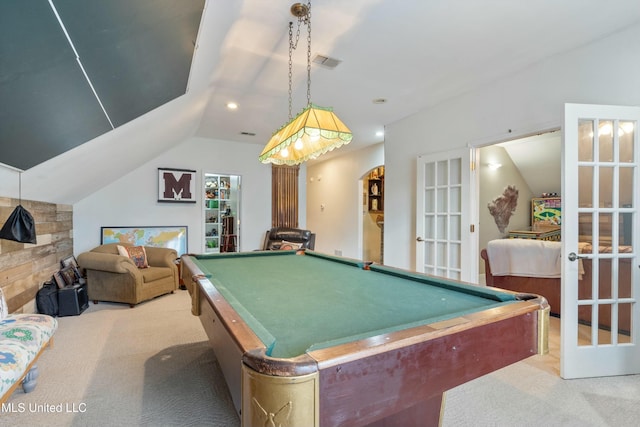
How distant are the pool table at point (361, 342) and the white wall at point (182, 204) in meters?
3.86

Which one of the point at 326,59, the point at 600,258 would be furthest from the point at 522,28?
the point at 600,258

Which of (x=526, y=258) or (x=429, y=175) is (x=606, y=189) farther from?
(x=429, y=175)

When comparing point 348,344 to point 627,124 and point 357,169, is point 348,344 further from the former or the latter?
point 357,169

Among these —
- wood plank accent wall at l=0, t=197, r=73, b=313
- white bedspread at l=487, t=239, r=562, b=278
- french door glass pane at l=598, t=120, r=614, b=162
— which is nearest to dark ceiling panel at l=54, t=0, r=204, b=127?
wood plank accent wall at l=0, t=197, r=73, b=313

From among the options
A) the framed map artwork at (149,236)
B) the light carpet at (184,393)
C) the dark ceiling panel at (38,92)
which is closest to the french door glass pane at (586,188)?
the light carpet at (184,393)

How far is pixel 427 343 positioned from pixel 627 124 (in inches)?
102

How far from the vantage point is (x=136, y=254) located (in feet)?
14.4

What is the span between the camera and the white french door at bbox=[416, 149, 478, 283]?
3.49m

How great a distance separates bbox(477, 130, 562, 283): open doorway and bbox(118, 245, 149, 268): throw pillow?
541 centimetres

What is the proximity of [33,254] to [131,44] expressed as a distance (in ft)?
9.57

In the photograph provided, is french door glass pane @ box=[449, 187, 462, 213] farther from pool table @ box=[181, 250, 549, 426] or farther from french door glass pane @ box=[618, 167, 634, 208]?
pool table @ box=[181, 250, 549, 426]

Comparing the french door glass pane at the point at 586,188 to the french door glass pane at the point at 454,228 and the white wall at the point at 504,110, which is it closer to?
the white wall at the point at 504,110

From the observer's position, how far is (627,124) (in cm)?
228

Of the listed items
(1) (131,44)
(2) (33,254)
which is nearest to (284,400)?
(1) (131,44)
